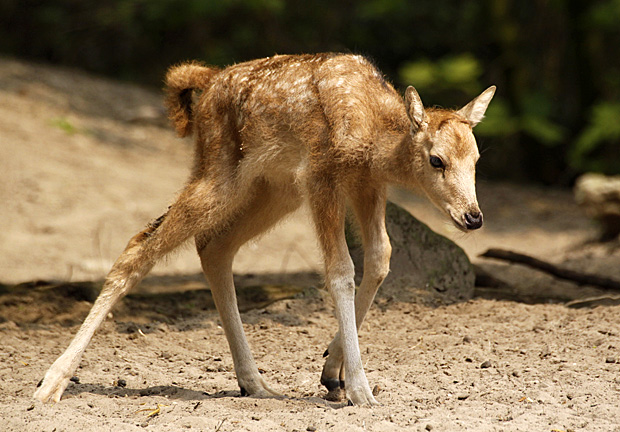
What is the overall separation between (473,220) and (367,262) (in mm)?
1054

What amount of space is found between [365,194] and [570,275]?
150 inches

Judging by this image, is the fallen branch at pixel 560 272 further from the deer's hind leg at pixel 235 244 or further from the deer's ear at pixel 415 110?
the deer's ear at pixel 415 110

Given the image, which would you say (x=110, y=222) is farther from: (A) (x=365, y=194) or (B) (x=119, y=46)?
(B) (x=119, y=46)

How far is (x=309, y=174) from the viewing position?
543 centimetres

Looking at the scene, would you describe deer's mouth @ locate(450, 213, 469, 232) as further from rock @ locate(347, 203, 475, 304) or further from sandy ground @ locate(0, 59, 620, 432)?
rock @ locate(347, 203, 475, 304)

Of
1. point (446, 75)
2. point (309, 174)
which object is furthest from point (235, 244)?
point (446, 75)

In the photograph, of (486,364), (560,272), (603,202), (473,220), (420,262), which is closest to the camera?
(473,220)

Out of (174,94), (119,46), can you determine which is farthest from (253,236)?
(119,46)

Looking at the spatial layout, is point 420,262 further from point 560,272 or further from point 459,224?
point 459,224

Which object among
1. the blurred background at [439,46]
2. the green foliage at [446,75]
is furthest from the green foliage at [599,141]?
the green foliage at [446,75]

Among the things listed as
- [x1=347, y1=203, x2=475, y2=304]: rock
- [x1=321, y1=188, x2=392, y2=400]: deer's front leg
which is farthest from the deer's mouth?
[x1=347, y1=203, x2=475, y2=304]: rock

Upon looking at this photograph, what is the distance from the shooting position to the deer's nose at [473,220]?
4891 mm

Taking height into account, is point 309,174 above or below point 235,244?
above

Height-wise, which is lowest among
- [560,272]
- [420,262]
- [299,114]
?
[420,262]
